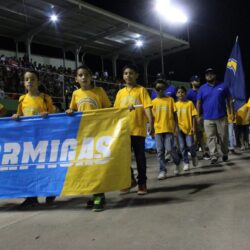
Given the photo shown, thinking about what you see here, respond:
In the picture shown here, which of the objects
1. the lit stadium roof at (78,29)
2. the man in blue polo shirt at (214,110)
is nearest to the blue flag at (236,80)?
the man in blue polo shirt at (214,110)

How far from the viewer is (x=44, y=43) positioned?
24.8m

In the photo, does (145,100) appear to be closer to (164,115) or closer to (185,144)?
(164,115)

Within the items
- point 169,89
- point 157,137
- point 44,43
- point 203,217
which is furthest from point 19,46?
point 203,217

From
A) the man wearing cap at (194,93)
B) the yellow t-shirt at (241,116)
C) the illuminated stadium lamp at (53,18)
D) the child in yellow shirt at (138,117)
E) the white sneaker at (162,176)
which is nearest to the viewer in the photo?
the child in yellow shirt at (138,117)

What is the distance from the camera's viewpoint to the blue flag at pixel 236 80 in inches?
515

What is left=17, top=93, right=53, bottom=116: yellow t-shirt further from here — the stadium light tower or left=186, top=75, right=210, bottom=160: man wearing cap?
the stadium light tower

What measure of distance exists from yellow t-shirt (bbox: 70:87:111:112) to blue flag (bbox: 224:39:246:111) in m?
8.83

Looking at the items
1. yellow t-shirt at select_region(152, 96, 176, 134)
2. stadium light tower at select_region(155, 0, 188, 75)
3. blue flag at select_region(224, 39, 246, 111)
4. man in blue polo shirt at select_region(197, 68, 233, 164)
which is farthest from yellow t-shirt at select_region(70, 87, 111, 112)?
stadium light tower at select_region(155, 0, 188, 75)

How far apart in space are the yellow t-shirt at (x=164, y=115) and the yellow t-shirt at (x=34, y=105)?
2295mm

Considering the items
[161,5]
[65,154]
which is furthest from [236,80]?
[65,154]

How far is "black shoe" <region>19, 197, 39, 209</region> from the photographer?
476cm

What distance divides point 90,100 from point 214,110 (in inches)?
152

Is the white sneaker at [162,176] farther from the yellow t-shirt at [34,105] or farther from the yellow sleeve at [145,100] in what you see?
the yellow t-shirt at [34,105]

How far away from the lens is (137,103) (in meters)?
5.34
